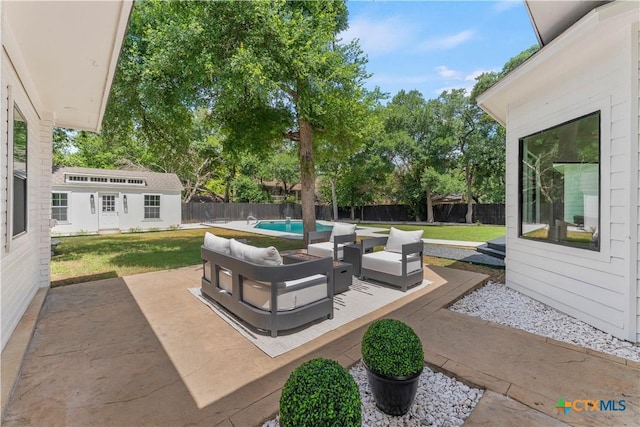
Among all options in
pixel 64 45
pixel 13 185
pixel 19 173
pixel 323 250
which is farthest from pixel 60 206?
pixel 323 250

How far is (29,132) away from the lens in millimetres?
3990

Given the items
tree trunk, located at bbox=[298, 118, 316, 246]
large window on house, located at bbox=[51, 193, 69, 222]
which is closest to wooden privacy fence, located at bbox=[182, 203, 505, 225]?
large window on house, located at bbox=[51, 193, 69, 222]

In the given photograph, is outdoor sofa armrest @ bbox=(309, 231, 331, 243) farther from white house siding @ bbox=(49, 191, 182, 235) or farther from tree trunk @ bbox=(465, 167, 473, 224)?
tree trunk @ bbox=(465, 167, 473, 224)

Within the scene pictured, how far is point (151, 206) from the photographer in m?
17.0

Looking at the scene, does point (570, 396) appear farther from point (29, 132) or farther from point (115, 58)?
point (29, 132)

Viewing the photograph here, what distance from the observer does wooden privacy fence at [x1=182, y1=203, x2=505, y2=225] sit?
19656mm

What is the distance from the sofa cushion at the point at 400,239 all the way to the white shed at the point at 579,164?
1622 millimetres

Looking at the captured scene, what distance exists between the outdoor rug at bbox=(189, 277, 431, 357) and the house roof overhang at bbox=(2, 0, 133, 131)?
10.5 ft

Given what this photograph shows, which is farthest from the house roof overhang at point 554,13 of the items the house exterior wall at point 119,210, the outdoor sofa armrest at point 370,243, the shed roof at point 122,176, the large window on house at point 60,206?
the large window on house at point 60,206

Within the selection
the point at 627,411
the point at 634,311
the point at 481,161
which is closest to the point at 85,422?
the point at 627,411

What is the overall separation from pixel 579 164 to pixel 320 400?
14.1ft

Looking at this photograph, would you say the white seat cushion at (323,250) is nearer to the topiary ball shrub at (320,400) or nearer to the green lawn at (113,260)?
the green lawn at (113,260)

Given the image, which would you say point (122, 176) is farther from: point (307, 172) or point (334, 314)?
point (334, 314)

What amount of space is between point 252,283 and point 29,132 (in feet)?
12.5
